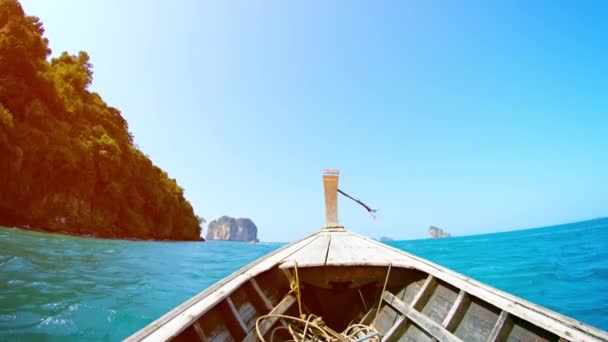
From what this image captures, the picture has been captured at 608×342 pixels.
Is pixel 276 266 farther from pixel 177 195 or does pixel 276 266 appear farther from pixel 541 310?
pixel 177 195

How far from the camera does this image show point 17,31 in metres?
24.2

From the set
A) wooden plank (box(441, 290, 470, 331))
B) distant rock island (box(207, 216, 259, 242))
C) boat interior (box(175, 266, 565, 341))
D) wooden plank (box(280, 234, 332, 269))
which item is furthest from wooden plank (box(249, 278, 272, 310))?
distant rock island (box(207, 216, 259, 242))

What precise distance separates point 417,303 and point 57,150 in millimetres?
33454

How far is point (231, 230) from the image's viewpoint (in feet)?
458

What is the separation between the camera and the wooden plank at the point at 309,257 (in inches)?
125

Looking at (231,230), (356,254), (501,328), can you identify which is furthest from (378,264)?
(231,230)

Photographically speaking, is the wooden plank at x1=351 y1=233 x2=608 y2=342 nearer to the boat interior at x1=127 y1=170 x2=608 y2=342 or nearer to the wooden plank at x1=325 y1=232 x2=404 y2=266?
the boat interior at x1=127 y1=170 x2=608 y2=342

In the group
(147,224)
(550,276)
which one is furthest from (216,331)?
(147,224)

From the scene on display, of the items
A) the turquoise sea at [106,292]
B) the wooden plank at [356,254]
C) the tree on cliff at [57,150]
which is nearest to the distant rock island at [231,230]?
the tree on cliff at [57,150]

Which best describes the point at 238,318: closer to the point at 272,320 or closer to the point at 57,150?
the point at 272,320

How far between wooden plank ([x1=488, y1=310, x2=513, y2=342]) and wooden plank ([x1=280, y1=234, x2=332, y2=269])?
5.52 feet

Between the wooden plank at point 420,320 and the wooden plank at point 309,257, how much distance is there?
3.01 ft

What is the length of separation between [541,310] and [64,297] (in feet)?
31.4

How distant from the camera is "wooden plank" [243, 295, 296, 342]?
2445mm
